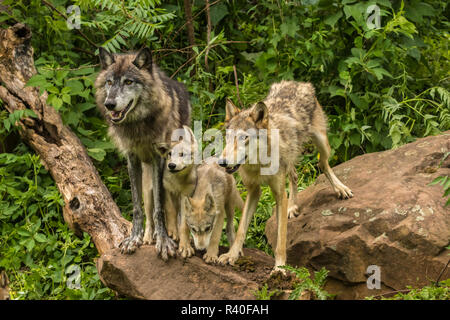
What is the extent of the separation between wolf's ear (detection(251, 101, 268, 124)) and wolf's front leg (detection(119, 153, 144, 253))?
1567mm

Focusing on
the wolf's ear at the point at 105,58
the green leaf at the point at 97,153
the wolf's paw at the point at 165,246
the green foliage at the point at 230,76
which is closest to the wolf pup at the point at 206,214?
the wolf's paw at the point at 165,246

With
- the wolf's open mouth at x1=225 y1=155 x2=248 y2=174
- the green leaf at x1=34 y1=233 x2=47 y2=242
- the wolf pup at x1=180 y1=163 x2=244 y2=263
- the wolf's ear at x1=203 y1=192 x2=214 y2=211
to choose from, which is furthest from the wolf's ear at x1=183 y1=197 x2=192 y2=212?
the green leaf at x1=34 y1=233 x2=47 y2=242

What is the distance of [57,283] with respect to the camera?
22.2 feet

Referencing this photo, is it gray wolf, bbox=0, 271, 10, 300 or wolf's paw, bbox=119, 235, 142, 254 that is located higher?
gray wolf, bbox=0, 271, 10, 300

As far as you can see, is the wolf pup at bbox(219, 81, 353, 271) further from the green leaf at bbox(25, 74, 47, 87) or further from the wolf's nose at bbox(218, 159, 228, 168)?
the green leaf at bbox(25, 74, 47, 87)

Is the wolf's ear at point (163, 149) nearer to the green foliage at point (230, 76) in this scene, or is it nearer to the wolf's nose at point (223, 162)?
the wolf's nose at point (223, 162)

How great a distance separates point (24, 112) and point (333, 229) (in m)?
4.70

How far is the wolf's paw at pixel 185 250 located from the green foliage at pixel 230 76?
167 centimetres

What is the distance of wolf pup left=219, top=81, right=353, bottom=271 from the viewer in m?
5.84

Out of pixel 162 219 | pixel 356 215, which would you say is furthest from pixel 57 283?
pixel 356 215

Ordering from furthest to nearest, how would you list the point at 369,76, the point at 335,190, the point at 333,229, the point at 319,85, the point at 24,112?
the point at 319,85 → the point at 369,76 → the point at 24,112 → the point at 335,190 → the point at 333,229

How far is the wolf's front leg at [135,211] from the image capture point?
6.09 meters

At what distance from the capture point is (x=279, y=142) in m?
6.15

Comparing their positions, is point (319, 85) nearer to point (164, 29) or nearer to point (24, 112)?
point (164, 29)
